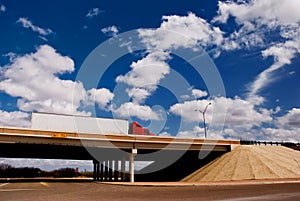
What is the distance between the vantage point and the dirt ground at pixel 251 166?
128ft

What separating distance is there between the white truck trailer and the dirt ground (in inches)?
646

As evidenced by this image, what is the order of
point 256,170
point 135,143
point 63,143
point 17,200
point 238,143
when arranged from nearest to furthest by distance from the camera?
point 17,200 < point 256,170 < point 63,143 < point 135,143 < point 238,143

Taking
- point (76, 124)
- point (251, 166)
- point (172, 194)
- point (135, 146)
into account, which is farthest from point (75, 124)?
point (172, 194)

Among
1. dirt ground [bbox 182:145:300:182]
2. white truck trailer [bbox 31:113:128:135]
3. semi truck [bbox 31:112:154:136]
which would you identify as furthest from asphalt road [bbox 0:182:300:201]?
white truck trailer [bbox 31:113:128:135]

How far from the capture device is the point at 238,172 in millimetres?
40500

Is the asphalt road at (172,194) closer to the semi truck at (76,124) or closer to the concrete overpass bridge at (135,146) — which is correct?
the concrete overpass bridge at (135,146)

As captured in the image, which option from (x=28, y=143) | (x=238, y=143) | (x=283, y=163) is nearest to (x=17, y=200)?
(x=28, y=143)

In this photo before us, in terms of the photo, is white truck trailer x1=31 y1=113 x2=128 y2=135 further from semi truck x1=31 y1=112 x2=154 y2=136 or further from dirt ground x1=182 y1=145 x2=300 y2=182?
dirt ground x1=182 y1=145 x2=300 y2=182

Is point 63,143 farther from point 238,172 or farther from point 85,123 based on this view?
point 238,172

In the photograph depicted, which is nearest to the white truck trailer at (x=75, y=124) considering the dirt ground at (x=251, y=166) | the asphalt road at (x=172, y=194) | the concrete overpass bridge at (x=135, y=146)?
the concrete overpass bridge at (x=135, y=146)

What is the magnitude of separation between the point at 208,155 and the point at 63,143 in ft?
84.3

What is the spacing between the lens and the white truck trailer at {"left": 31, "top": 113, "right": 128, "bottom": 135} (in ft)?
157

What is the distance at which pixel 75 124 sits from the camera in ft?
165

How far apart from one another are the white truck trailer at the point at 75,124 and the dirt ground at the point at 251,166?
1641 centimetres
